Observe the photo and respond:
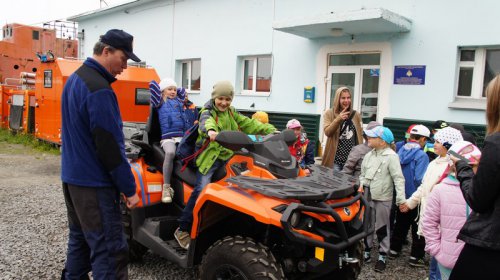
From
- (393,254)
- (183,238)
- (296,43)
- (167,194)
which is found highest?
(296,43)

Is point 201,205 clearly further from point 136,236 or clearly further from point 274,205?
point 136,236

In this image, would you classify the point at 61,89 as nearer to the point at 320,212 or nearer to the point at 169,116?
the point at 169,116

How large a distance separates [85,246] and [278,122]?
25.4 feet

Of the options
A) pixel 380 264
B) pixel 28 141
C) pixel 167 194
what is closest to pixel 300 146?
pixel 380 264

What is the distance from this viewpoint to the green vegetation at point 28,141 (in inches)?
490

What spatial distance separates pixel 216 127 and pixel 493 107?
2015 mm

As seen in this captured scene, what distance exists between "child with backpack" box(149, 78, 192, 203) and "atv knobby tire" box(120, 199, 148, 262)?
0.38 meters

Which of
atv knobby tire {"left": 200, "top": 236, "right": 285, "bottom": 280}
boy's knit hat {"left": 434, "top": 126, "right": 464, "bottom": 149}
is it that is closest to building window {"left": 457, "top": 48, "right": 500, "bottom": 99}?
boy's knit hat {"left": 434, "top": 126, "right": 464, "bottom": 149}

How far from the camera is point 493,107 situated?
2.13 m

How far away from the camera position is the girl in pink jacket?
9.61 ft

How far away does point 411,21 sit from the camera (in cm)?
805

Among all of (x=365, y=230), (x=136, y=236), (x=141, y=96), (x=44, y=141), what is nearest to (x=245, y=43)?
(x=141, y=96)

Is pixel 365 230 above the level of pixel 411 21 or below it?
below

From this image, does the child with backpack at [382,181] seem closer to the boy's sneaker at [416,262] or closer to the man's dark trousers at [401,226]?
the boy's sneaker at [416,262]
